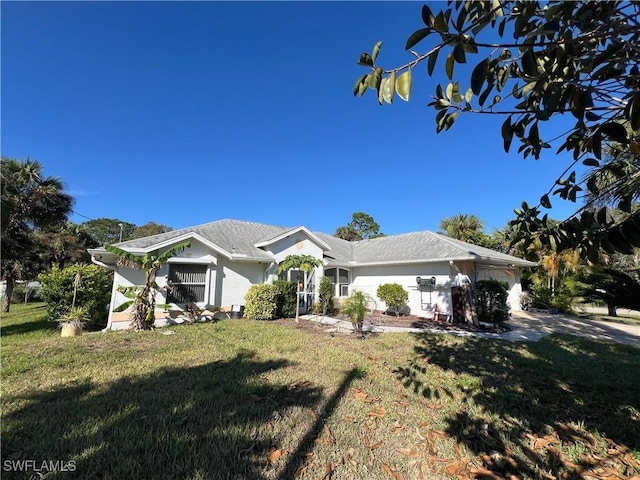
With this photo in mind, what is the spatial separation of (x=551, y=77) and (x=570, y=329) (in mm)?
16081

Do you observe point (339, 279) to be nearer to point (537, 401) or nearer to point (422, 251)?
point (422, 251)

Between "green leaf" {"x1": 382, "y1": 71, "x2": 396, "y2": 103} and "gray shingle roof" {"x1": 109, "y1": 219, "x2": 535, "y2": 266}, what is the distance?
13729 mm

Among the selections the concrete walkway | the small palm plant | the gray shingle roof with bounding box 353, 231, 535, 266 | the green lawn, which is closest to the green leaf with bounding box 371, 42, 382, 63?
the green lawn

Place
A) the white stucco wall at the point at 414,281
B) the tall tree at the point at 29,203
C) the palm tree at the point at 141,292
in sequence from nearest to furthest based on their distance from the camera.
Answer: the palm tree at the point at 141,292
the tall tree at the point at 29,203
the white stucco wall at the point at 414,281

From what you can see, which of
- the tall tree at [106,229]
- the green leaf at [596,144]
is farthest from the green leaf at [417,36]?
the tall tree at [106,229]

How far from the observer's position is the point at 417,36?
1.83m

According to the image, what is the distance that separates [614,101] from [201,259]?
14611 millimetres

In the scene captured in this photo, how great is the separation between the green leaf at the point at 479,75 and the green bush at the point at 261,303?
14.0m

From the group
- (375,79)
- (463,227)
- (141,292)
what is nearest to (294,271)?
(141,292)

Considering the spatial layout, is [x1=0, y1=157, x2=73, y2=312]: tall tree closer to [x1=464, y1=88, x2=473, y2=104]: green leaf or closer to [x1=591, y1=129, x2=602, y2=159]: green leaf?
[x1=464, y1=88, x2=473, y2=104]: green leaf

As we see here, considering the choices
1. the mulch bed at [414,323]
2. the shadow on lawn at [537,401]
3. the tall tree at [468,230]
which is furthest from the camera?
the tall tree at [468,230]

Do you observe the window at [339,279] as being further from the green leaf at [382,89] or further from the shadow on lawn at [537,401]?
the green leaf at [382,89]

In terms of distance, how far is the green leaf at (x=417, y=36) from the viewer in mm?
1812

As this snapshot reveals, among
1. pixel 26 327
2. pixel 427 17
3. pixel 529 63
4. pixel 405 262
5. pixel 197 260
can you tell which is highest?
pixel 427 17
